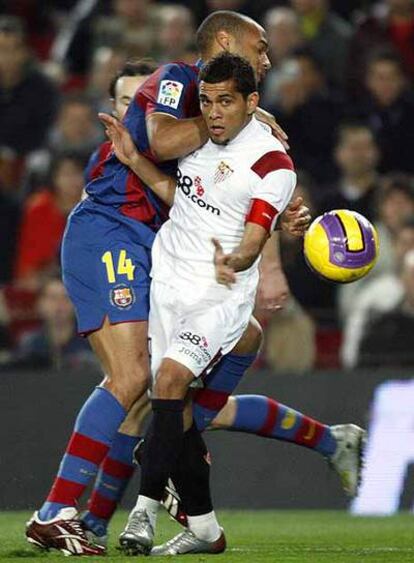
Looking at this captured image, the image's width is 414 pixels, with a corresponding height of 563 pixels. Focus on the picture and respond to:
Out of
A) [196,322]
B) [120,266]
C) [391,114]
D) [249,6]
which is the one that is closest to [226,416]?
[120,266]

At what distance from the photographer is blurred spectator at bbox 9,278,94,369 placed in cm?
1028

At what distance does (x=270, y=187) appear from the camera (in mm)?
6715

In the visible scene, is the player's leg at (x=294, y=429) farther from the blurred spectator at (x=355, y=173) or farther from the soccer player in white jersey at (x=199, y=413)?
the blurred spectator at (x=355, y=173)

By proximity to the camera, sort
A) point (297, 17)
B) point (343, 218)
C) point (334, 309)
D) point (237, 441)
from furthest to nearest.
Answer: point (297, 17)
point (334, 309)
point (237, 441)
point (343, 218)

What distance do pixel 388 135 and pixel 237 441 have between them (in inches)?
145

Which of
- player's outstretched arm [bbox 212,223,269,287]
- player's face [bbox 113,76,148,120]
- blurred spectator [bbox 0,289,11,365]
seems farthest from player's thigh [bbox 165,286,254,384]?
blurred spectator [bbox 0,289,11,365]

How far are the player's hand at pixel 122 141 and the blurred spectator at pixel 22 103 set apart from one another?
6.17 m

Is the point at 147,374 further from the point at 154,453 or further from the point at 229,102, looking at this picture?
the point at 229,102

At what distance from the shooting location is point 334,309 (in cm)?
1136

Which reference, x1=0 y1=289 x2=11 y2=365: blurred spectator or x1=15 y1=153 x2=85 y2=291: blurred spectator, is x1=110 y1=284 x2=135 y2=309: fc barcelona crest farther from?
x1=15 y1=153 x2=85 y2=291: blurred spectator

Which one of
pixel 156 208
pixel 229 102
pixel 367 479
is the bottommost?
pixel 367 479

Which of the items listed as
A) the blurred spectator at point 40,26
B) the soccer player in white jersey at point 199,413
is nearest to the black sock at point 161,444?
the soccer player in white jersey at point 199,413

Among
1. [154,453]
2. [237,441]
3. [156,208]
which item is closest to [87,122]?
[237,441]

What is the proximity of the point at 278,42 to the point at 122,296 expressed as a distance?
650 cm
